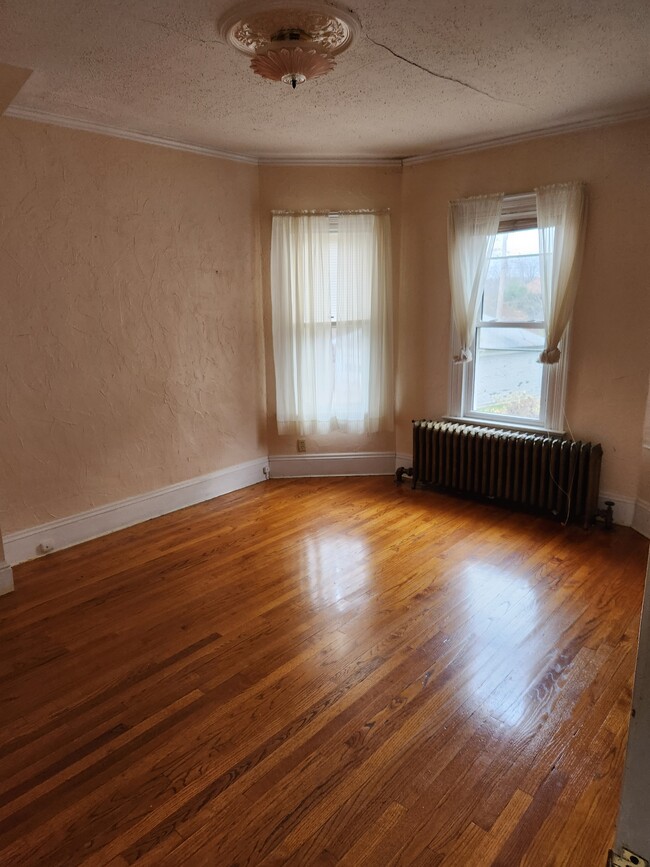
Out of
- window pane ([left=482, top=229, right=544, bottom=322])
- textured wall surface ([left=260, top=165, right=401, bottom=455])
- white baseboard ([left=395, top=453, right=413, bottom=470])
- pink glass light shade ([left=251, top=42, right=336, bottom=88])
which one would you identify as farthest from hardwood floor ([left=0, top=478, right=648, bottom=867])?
textured wall surface ([left=260, top=165, right=401, bottom=455])

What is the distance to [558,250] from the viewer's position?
12.4ft

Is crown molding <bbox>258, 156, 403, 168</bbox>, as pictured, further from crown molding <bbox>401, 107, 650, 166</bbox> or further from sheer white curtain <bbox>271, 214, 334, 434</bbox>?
sheer white curtain <bbox>271, 214, 334, 434</bbox>

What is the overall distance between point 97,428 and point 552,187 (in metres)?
3.54

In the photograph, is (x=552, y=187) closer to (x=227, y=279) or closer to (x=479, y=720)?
(x=227, y=279)

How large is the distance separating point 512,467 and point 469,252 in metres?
1.69

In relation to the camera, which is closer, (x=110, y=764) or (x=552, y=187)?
(x=110, y=764)

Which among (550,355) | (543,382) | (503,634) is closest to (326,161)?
(550,355)

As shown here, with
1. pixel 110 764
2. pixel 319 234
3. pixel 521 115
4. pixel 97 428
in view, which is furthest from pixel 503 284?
pixel 110 764

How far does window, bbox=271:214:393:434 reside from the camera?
4.59 meters

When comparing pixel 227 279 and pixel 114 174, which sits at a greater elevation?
pixel 114 174

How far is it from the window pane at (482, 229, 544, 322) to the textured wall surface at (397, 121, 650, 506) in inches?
12.8

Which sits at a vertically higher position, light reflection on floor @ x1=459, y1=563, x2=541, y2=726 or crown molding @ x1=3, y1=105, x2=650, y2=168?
crown molding @ x1=3, y1=105, x2=650, y2=168

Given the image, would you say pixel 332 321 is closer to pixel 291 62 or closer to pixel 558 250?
pixel 558 250

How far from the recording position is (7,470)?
11.0 ft
